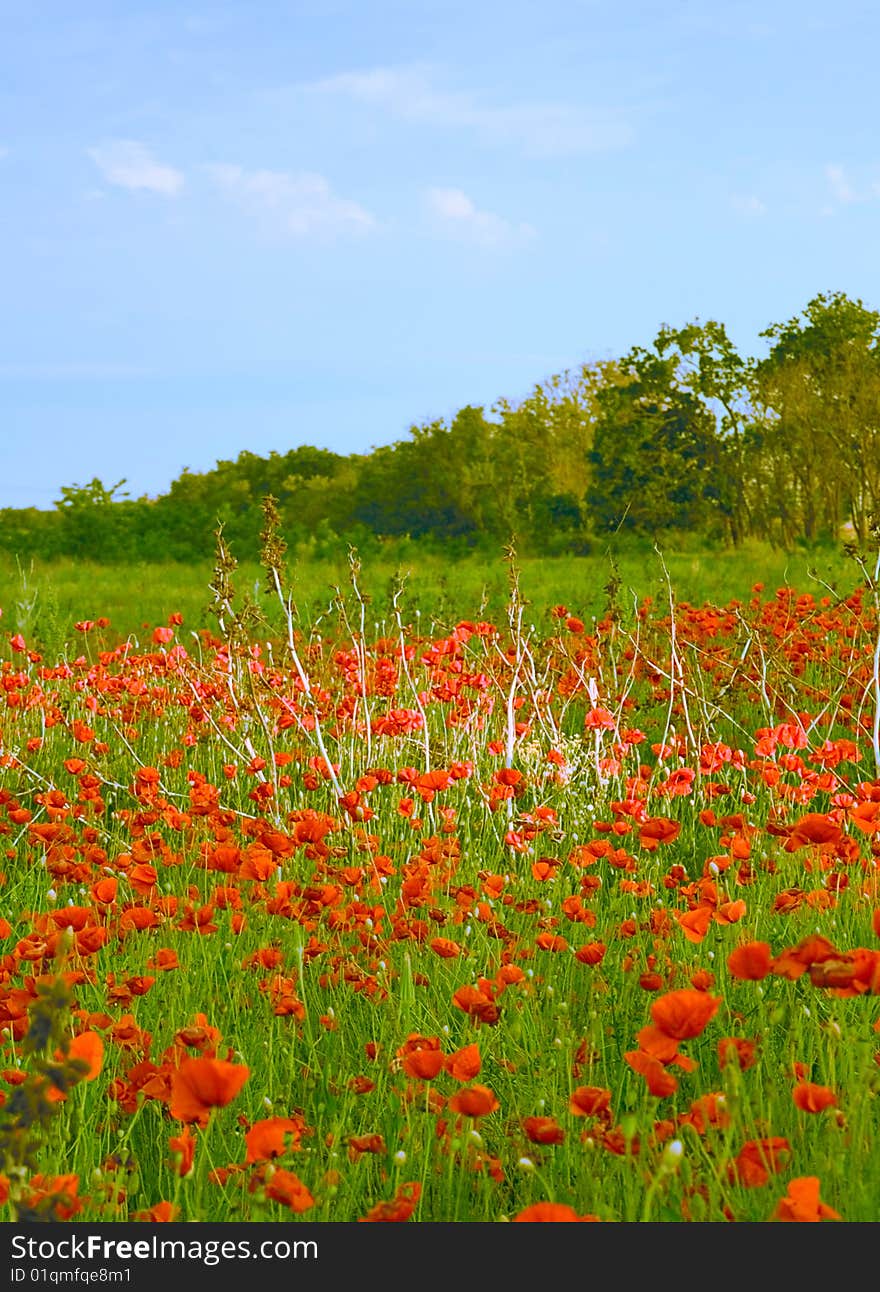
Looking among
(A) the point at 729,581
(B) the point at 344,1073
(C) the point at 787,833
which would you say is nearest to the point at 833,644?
(A) the point at 729,581

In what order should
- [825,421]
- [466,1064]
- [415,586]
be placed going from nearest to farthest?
[466,1064]
[415,586]
[825,421]

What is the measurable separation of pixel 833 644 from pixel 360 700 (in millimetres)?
4061

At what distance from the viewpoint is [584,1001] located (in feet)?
10.0

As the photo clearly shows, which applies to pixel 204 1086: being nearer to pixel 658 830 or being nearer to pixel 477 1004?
pixel 477 1004

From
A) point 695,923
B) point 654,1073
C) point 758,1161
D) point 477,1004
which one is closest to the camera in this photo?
point 654,1073

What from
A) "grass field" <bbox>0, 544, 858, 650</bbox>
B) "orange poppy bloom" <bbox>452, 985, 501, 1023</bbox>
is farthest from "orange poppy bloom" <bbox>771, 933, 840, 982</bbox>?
"grass field" <bbox>0, 544, 858, 650</bbox>

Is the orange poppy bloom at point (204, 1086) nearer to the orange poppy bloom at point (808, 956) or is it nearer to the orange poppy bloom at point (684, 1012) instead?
the orange poppy bloom at point (684, 1012)

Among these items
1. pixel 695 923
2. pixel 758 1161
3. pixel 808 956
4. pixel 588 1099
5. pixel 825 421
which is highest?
pixel 825 421

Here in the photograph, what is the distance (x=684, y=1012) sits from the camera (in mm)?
1692

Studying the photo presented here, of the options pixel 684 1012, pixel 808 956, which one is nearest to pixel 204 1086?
pixel 684 1012

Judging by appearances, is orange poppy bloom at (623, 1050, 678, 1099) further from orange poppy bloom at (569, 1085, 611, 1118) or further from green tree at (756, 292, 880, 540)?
green tree at (756, 292, 880, 540)

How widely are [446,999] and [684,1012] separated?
142cm

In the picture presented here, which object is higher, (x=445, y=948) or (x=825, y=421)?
(x=825, y=421)
